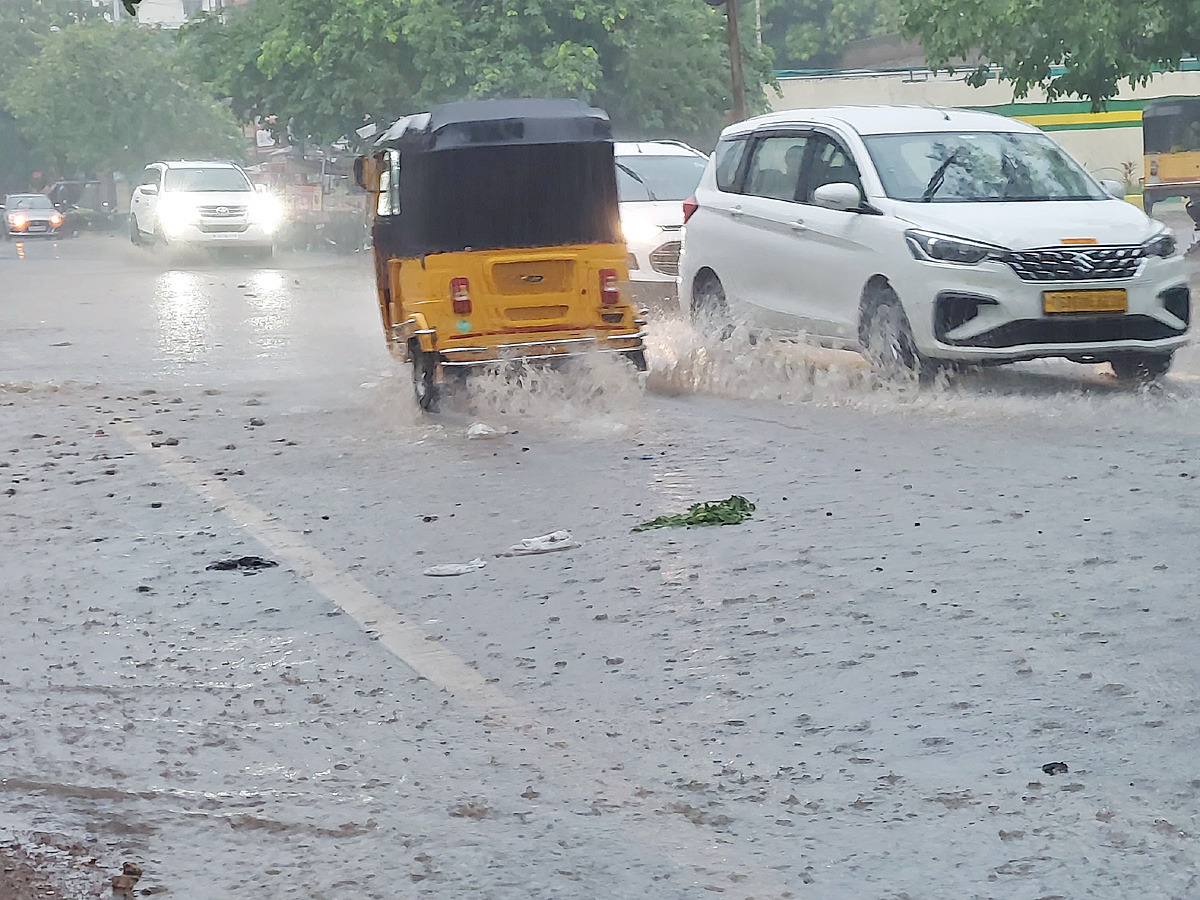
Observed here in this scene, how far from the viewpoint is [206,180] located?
34.0 metres

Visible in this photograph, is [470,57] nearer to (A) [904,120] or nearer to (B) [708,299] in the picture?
(B) [708,299]

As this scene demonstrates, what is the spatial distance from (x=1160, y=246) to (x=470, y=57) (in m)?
22.3

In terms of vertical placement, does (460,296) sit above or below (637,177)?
below

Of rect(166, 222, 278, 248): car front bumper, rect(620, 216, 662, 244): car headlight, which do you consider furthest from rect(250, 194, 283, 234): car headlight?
rect(620, 216, 662, 244): car headlight

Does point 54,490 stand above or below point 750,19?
below

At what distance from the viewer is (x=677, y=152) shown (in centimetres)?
1834

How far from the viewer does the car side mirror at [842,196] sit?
1157 cm

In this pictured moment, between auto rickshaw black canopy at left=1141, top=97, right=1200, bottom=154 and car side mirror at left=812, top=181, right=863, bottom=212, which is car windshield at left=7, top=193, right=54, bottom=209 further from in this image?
car side mirror at left=812, top=181, right=863, bottom=212

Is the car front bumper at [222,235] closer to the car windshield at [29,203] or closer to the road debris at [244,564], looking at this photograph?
the car windshield at [29,203]

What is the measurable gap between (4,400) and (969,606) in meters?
8.57

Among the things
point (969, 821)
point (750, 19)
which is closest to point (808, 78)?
point (750, 19)

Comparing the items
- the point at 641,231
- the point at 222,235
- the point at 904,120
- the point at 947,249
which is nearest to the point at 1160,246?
the point at 947,249

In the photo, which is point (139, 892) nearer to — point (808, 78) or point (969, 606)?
point (969, 606)

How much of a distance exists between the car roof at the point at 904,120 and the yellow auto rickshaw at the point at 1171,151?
20896mm
